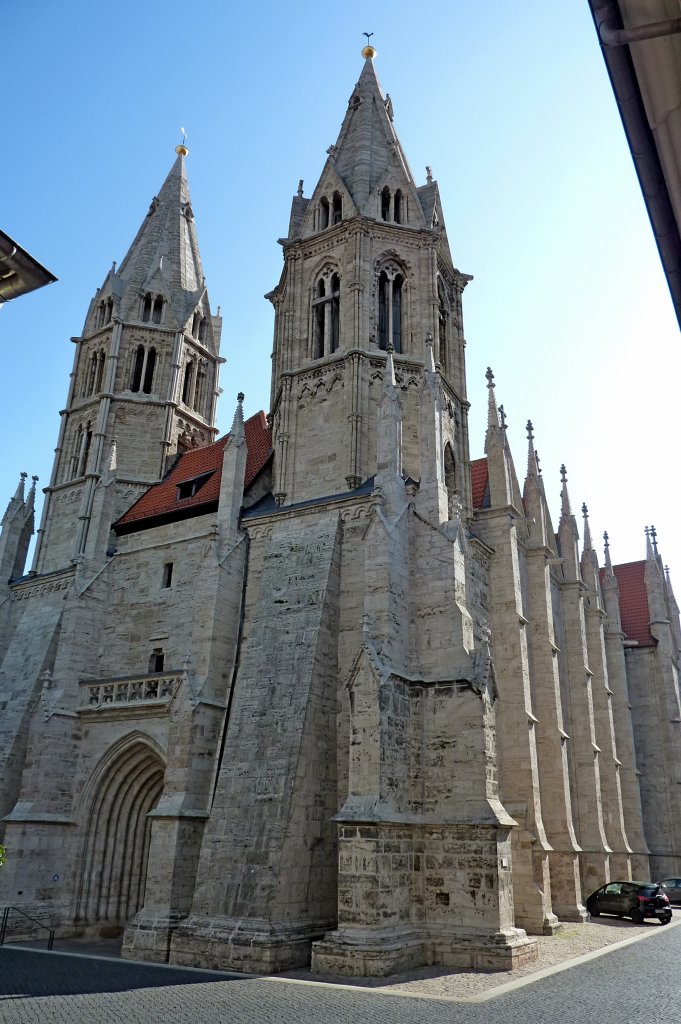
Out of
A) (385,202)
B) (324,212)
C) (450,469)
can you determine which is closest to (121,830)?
(450,469)

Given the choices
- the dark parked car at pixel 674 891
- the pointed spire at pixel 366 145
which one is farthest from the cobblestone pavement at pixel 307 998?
the pointed spire at pixel 366 145

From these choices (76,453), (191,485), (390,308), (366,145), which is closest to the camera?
(390,308)

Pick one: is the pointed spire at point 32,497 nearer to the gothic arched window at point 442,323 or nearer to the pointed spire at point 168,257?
the pointed spire at point 168,257

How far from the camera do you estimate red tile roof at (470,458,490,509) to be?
25.0 meters

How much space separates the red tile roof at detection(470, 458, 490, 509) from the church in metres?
0.13

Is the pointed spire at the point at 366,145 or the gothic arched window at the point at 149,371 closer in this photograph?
the pointed spire at the point at 366,145

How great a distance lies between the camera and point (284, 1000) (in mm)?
10914

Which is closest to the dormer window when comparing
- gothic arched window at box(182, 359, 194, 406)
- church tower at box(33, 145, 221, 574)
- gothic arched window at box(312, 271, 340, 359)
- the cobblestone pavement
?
church tower at box(33, 145, 221, 574)

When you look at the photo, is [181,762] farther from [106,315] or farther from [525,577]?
[106,315]

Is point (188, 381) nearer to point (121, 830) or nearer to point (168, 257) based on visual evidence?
point (168, 257)

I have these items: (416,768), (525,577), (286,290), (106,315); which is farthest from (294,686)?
(106,315)

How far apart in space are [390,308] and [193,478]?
8.16 m

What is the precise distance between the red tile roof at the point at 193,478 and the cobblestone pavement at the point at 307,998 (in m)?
12.2

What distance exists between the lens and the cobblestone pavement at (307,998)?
32.2ft
